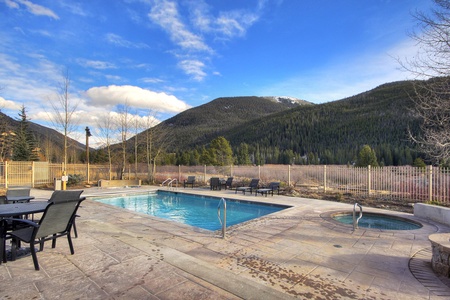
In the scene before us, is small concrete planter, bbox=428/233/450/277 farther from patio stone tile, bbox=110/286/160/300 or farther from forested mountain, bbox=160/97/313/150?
forested mountain, bbox=160/97/313/150

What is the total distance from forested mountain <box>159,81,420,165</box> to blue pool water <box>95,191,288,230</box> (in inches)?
1620

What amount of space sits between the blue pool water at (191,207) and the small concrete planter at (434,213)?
3.88 m

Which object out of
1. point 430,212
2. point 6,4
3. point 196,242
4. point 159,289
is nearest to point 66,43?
point 6,4

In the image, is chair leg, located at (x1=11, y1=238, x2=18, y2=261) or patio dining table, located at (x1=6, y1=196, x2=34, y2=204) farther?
patio dining table, located at (x1=6, y1=196, x2=34, y2=204)

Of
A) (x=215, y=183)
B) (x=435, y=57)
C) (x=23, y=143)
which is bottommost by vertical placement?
(x=215, y=183)

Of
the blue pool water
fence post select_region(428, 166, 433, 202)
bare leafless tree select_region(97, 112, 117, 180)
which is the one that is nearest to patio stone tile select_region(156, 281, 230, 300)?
the blue pool water

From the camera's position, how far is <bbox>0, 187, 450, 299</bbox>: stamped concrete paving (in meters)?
2.62

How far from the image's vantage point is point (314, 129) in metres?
89.7

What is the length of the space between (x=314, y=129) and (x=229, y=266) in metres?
92.7

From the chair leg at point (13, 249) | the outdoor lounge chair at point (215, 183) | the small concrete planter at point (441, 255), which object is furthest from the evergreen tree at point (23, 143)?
the small concrete planter at point (441, 255)

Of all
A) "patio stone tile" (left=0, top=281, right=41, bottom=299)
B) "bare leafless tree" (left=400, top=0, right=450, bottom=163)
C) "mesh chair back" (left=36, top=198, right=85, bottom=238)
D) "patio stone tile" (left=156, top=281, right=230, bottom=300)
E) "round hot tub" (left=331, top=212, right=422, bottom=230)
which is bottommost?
"round hot tub" (left=331, top=212, right=422, bottom=230)

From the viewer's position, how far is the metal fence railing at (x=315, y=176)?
905 cm

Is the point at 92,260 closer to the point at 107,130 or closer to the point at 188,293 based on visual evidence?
the point at 188,293

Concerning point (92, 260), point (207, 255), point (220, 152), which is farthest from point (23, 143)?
point (207, 255)
